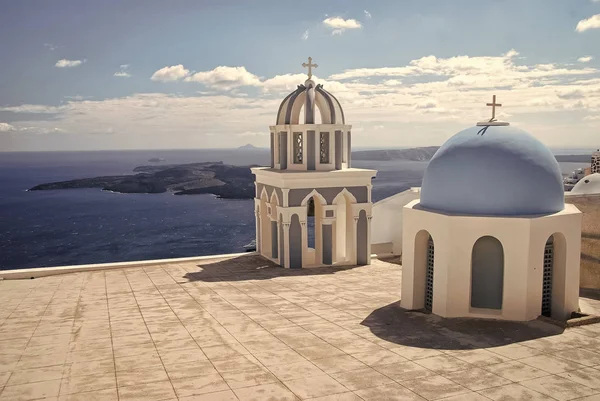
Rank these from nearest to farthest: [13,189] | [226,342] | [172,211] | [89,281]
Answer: [226,342], [89,281], [172,211], [13,189]

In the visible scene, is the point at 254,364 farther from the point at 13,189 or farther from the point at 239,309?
the point at 13,189

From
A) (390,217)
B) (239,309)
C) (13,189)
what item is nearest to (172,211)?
(13,189)

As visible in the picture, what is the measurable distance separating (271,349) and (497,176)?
5.99 m

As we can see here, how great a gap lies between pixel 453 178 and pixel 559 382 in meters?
5.02

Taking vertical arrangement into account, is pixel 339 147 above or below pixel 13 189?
above

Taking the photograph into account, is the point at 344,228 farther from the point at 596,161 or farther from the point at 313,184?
the point at 596,161

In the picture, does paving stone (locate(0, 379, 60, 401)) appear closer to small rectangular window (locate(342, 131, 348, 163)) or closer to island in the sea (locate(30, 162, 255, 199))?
small rectangular window (locate(342, 131, 348, 163))

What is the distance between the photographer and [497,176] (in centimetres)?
1166

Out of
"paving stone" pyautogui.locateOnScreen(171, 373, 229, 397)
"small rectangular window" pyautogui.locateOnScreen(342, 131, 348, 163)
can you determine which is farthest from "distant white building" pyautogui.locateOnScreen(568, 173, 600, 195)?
"paving stone" pyautogui.locateOnScreen(171, 373, 229, 397)

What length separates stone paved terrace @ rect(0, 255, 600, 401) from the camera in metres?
8.20

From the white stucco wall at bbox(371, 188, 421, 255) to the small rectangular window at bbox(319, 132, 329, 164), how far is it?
564 cm

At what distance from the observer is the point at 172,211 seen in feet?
296

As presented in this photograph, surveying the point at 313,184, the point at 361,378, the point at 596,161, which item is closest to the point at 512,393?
the point at 361,378

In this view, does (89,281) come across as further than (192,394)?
Yes
